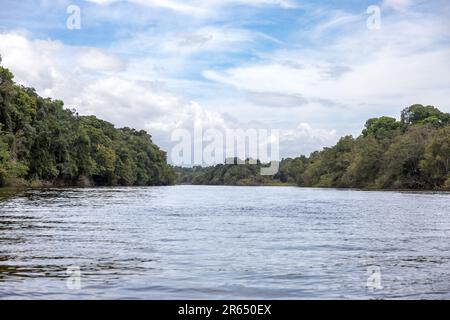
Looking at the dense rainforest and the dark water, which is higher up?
the dense rainforest

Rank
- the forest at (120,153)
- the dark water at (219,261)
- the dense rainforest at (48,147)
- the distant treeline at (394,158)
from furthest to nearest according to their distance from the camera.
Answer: the distant treeline at (394,158), the forest at (120,153), the dense rainforest at (48,147), the dark water at (219,261)

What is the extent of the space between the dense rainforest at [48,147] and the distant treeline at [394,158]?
56081 mm

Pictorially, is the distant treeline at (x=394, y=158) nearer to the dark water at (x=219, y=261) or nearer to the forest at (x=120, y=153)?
the forest at (x=120, y=153)

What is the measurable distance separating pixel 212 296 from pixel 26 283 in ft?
12.7

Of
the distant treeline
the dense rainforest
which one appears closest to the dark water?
the dense rainforest

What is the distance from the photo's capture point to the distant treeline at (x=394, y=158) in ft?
366

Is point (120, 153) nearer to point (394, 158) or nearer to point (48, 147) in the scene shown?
point (48, 147)

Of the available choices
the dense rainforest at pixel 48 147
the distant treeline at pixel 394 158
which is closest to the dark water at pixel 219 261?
the dense rainforest at pixel 48 147

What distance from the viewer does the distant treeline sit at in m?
112

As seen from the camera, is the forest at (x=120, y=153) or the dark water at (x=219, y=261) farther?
the forest at (x=120, y=153)

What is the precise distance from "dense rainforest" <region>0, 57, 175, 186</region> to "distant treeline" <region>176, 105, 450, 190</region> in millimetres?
56081

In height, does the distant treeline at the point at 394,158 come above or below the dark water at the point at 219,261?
above

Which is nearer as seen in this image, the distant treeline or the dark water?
the dark water

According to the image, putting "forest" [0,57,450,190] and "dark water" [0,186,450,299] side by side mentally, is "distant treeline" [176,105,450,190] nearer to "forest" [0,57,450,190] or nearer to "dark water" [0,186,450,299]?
"forest" [0,57,450,190]
